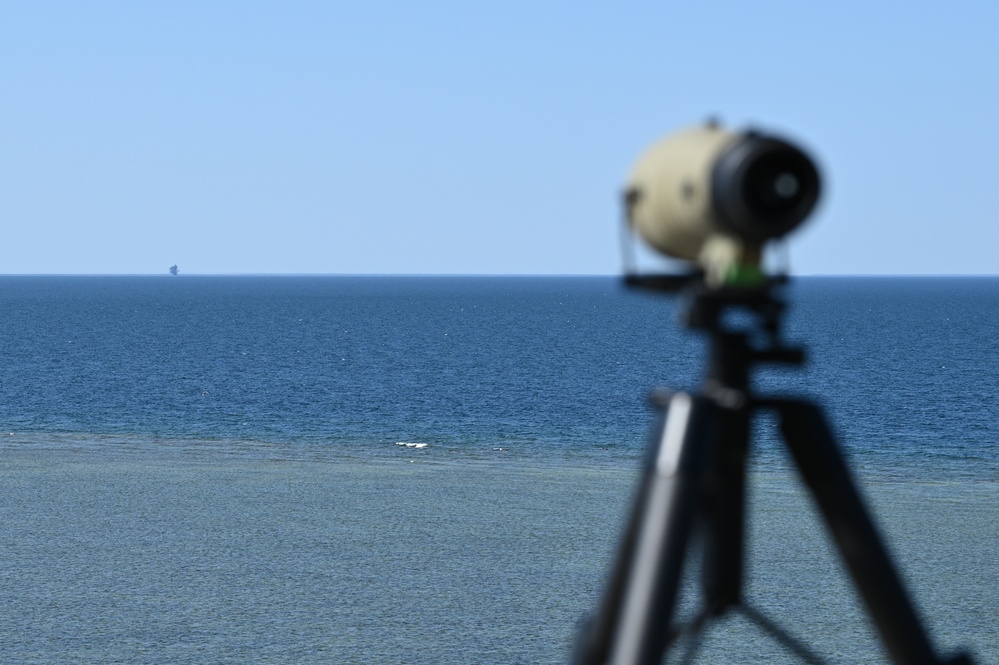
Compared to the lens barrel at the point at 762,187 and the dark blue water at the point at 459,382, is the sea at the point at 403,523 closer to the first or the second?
the lens barrel at the point at 762,187

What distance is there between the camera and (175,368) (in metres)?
72.2

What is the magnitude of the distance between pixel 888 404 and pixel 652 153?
52.6 meters

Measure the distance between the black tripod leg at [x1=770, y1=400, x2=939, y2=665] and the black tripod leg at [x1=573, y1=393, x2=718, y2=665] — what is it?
0.76 feet

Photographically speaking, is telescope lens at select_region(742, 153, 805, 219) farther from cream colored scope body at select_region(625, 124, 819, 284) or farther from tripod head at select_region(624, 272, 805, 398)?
tripod head at select_region(624, 272, 805, 398)

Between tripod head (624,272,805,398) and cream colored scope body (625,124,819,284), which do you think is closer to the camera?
cream colored scope body (625,124,819,284)

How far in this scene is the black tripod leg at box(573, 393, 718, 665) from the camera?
247cm

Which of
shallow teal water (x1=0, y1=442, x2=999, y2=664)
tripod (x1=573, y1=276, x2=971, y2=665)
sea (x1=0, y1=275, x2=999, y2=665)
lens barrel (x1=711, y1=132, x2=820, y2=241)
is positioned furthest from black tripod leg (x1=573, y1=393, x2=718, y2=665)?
shallow teal water (x1=0, y1=442, x2=999, y2=664)

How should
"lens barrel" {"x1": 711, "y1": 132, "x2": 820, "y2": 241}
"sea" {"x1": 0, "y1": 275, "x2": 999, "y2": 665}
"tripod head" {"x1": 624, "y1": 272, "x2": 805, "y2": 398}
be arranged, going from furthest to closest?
"sea" {"x1": 0, "y1": 275, "x2": 999, "y2": 665}
"tripod head" {"x1": 624, "y1": 272, "x2": 805, "y2": 398}
"lens barrel" {"x1": 711, "y1": 132, "x2": 820, "y2": 241}

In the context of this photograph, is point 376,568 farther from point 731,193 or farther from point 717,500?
point 731,193

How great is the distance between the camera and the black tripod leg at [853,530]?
269 centimetres

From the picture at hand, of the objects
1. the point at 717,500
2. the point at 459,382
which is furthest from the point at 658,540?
the point at 459,382

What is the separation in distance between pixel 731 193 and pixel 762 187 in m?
0.08

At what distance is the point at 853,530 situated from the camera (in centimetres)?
272

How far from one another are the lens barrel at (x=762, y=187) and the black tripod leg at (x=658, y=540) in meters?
0.39
